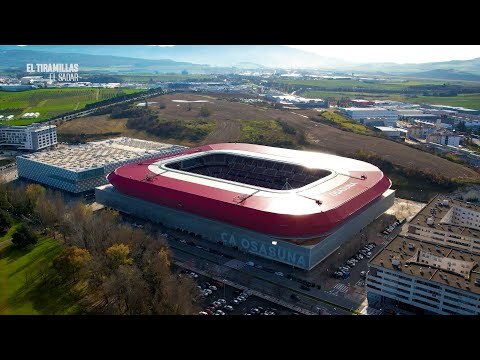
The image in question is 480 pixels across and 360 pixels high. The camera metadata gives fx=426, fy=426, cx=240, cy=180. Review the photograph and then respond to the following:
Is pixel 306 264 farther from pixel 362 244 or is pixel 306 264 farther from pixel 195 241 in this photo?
pixel 195 241

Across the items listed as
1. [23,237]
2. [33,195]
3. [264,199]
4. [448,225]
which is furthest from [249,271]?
[33,195]

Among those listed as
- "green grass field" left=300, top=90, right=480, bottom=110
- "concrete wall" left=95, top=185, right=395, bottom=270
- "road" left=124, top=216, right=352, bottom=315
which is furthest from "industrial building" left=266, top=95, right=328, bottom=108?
"road" left=124, top=216, right=352, bottom=315

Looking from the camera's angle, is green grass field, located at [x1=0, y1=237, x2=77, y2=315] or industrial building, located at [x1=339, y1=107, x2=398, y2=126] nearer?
green grass field, located at [x1=0, y1=237, x2=77, y2=315]

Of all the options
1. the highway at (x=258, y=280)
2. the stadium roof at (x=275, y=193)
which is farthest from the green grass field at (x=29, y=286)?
the stadium roof at (x=275, y=193)

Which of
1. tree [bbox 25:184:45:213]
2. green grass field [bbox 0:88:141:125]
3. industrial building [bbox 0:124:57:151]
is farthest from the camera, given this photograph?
green grass field [bbox 0:88:141:125]

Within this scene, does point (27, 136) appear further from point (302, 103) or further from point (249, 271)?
point (302, 103)

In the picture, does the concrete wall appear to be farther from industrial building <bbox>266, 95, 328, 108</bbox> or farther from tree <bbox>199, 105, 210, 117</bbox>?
industrial building <bbox>266, 95, 328, 108</bbox>
